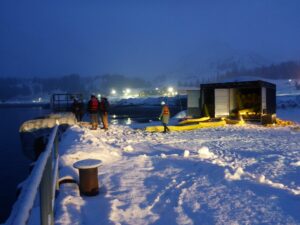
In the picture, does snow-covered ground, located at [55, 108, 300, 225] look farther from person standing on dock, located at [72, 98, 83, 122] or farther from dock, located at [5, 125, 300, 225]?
person standing on dock, located at [72, 98, 83, 122]

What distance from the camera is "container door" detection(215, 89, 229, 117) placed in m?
25.5

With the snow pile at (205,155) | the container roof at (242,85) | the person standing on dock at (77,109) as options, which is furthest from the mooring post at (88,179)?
the container roof at (242,85)

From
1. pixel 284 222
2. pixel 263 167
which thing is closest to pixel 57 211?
pixel 284 222

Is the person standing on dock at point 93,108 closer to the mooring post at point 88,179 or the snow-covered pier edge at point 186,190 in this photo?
the snow-covered pier edge at point 186,190

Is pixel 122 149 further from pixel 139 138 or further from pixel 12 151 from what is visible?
pixel 12 151

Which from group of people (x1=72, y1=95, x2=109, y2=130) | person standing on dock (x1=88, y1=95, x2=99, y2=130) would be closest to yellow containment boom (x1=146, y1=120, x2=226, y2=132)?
group of people (x1=72, y1=95, x2=109, y2=130)

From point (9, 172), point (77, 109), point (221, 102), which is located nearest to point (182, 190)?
point (9, 172)

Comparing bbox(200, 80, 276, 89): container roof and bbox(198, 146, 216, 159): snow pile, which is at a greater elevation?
bbox(200, 80, 276, 89): container roof

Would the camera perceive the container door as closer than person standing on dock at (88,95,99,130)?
No

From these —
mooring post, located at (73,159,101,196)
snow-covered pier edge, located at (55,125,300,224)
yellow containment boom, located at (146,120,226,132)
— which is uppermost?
mooring post, located at (73,159,101,196)

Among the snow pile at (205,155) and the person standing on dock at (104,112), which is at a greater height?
the person standing on dock at (104,112)

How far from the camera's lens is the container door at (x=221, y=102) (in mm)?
25453

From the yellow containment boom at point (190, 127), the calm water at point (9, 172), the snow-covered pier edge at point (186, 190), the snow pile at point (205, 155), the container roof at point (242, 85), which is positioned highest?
the container roof at point (242, 85)

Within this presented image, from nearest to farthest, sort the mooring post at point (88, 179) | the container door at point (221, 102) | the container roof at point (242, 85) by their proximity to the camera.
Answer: the mooring post at point (88, 179), the container roof at point (242, 85), the container door at point (221, 102)
